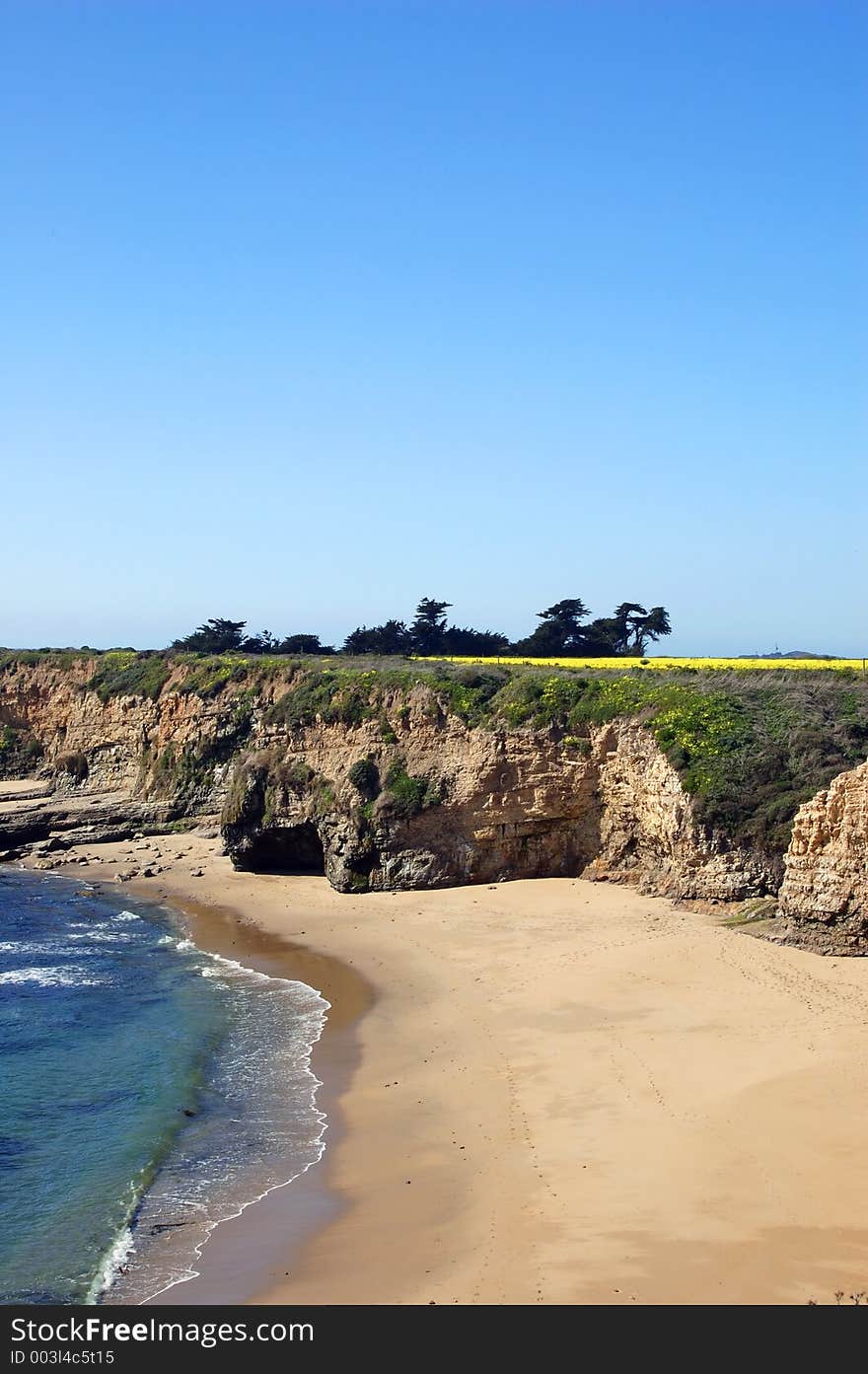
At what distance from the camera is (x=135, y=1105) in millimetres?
20422

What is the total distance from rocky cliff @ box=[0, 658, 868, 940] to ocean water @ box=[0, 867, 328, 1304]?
22.2 ft

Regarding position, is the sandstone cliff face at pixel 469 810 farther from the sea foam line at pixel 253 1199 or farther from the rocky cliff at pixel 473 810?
the sea foam line at pixel 253 1199

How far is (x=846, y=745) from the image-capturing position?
29.8 meters

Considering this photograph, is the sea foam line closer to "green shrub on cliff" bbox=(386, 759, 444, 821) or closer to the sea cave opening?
"green shrub on cliff" bbox=(386, 759, 444, 821)

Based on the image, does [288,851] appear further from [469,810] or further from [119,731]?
[119,731]

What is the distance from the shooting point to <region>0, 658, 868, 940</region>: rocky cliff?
25906mm

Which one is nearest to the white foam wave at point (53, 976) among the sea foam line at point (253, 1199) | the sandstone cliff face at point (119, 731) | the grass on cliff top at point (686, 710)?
the sea foam line at point (253, 1199)

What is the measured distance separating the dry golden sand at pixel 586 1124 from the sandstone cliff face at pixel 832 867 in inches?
38.1

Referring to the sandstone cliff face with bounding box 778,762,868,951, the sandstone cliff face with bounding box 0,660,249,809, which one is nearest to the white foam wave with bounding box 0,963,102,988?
the sandstone cliff face with bounding box 0,660,249,809

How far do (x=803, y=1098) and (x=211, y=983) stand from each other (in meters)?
15.0

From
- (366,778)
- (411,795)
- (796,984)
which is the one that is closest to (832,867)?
(796,984)
